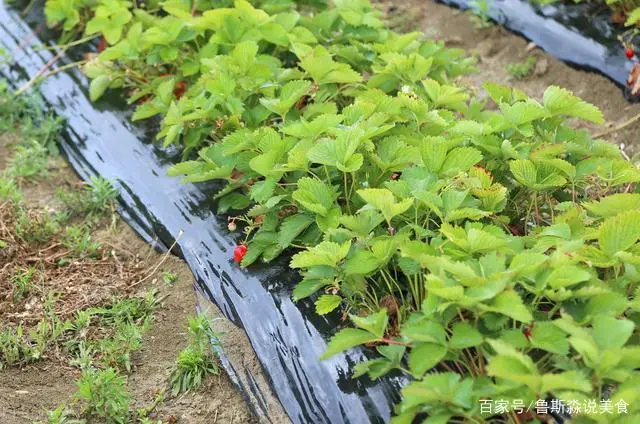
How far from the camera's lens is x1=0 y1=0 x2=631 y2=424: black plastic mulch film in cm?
268

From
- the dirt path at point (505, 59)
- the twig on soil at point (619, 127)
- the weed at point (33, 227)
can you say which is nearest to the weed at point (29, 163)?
the weed at point (33, 227)

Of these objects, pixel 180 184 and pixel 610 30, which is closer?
pixel 180 184

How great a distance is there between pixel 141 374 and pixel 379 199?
1142 mm

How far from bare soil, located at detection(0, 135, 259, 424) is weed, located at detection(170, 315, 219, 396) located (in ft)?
0.10

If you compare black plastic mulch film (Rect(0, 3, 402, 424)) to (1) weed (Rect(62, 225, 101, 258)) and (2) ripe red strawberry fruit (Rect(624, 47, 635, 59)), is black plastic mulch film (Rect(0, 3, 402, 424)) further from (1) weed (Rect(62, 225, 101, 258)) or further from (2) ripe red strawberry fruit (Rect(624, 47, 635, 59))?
(2) ripe red strawberry fruit (Rect(624, 47, 635, 59))

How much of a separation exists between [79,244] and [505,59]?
2.56 meters

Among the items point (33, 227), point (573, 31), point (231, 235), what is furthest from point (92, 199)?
point (573, 31)

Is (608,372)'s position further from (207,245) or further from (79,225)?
(79,225)

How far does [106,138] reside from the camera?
4129mm

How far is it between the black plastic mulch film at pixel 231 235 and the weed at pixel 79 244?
0.20 metres

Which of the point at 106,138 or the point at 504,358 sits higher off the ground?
the point at 504,358

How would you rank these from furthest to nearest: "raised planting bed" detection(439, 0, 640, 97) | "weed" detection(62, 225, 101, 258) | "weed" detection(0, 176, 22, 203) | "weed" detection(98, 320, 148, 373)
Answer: "raised planting bed" detection(439, 0, 640, 97) → "weed" detection(0, 176, 22, 203) → "weed" detection(62, 225, 101, 258) → "weed" detection(98, 320, 148, 373)

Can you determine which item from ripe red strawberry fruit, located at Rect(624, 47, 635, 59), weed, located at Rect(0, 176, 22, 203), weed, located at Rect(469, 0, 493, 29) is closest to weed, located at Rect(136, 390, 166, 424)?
weed, located at Rect(0, 176, 22, 203)

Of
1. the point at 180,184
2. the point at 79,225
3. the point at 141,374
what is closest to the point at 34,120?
the point at 79,225
